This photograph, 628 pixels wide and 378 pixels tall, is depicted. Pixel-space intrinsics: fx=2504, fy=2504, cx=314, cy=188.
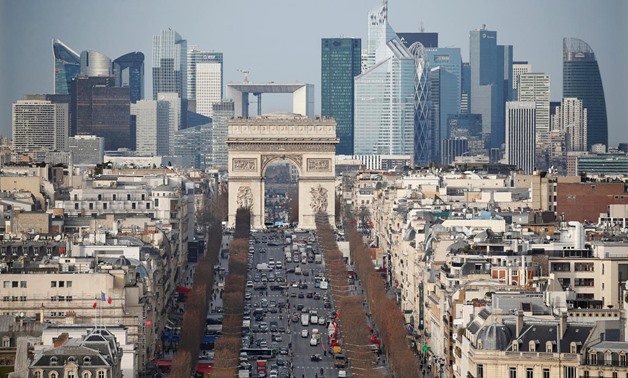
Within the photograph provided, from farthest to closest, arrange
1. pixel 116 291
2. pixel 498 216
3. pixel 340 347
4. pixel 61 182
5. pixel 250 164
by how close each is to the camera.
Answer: pixel 250 164 → pixel 61 182 → pixel 498 216 → pixel 340 347 → pixel 116 291

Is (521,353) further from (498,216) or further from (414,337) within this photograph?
(498,216)

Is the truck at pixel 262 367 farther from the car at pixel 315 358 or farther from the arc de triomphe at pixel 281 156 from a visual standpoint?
the arc de triomphe at pixel 281 156

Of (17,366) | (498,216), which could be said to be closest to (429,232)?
(498,216)

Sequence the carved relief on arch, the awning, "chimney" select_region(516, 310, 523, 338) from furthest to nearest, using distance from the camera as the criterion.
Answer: the carved relief on arch
the awning
"chimney" select_region(516, 310, 523, 338)

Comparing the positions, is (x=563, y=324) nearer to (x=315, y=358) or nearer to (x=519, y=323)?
(x=519, y=323)

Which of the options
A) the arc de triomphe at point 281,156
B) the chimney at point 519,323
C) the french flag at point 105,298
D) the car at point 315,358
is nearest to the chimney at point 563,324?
the chimney at point 519,323

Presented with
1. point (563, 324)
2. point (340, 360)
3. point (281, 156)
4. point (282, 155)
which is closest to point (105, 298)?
point (340, 360)

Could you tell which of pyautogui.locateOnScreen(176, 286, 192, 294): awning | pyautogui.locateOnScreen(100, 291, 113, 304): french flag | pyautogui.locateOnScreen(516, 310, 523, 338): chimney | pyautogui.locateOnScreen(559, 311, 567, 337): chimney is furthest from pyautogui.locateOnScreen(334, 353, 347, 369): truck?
pyautogui.locateOnScreen(559, 311, 567, 337): chimney

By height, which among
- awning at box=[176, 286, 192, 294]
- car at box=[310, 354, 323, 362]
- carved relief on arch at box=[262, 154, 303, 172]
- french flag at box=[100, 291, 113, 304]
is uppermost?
carved relief on arch at box=[262, 154, 303, 172]

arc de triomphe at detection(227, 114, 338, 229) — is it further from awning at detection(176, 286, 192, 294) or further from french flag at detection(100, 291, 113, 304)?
french flag at detection(100, 291, 113, 304)
